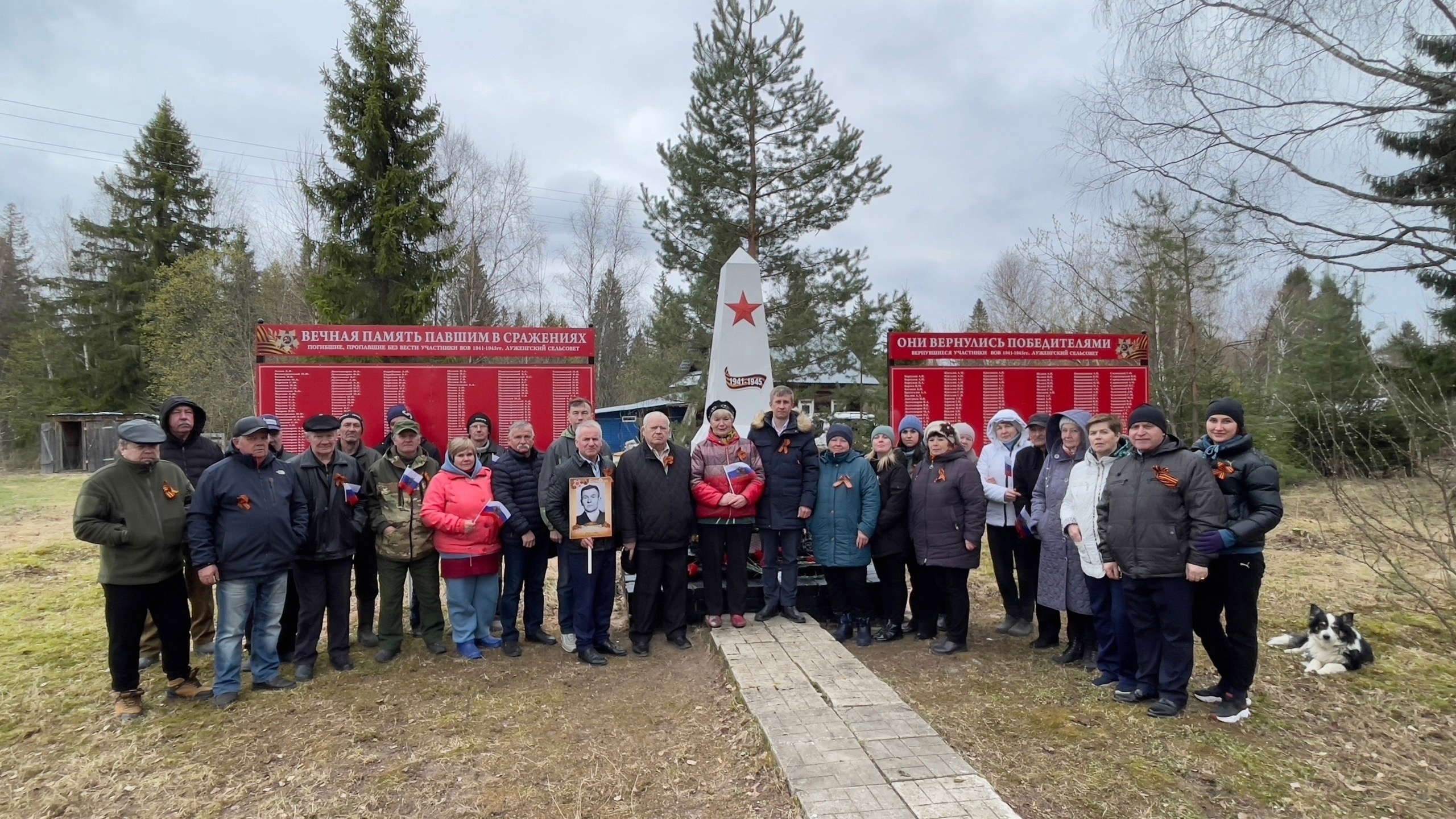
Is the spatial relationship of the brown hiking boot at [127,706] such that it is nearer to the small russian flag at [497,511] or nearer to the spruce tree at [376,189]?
the small russian flag at [497,511]

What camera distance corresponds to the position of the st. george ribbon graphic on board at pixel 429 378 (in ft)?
24.9

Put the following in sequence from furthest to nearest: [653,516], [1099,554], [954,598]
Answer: [954,598] → [653,516] → [1099,554]

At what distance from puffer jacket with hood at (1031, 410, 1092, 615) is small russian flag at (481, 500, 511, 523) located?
3928mm

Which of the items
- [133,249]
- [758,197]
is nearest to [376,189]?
[758,197]

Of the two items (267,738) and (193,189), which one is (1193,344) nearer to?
(267,738)

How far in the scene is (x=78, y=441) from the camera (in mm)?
24297

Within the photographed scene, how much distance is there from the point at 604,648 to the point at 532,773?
1.91 metres

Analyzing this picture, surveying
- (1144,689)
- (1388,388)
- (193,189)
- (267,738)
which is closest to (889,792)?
(1144,689)

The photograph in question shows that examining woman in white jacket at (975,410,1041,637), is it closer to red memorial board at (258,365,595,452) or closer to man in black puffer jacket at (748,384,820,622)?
man in black puffer jacket at (748,384,820,622)

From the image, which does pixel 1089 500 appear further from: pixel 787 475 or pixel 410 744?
pixel 410 744

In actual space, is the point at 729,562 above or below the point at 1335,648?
above

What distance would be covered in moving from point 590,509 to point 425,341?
3511mm

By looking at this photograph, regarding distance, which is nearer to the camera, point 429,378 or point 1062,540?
point 1062,540

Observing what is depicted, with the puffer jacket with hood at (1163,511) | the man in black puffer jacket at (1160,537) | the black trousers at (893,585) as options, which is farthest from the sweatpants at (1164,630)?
the black trousers at (893,585)
